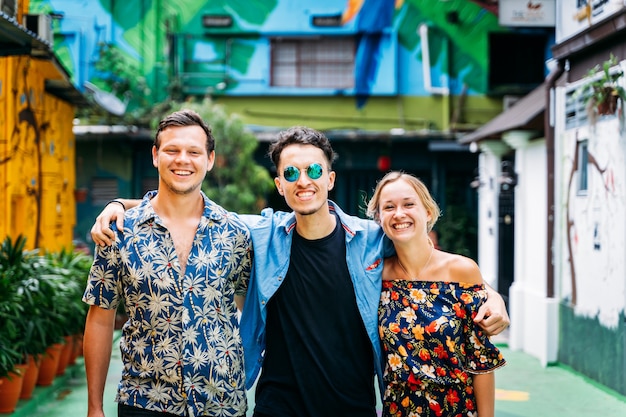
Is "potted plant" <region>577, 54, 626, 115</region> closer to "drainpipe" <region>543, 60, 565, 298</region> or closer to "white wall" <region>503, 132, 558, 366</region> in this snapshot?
"drainpipe" <region>543, 60, 565, 298</region>

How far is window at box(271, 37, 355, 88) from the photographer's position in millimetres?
19156

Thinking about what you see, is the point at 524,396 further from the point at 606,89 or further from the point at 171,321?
the point at 171,321

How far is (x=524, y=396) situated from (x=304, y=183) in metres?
5.98

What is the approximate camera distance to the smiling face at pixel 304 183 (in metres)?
3.86

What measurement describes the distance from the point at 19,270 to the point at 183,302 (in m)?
5.36

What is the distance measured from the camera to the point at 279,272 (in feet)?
12.5

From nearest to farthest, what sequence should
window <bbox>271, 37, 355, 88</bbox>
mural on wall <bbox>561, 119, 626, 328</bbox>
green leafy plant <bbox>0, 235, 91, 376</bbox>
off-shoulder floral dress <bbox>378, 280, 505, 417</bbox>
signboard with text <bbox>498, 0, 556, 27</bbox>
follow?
off-shoulder floral dress <bbox>378, 280, 505, 417</bbox> < green leafy plant <bbox>0, 235, 91, 376</bbox> < mural on wall <bbox>561, 119, 626, 328</bbox> < signboard with text <bbox>498, 0, 556, 27</bbox> < window <bbox>271, 37, 355, 88</bbox>

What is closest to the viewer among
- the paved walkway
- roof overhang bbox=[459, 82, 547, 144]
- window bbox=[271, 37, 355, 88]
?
the paved walkway

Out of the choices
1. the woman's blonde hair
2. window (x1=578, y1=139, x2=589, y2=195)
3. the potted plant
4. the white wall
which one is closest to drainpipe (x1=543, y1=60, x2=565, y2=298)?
the white wall

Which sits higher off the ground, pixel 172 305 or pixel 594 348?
pixel 172 305

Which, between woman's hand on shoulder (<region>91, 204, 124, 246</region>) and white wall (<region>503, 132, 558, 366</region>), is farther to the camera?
white wall (<region>503, 132, 558, 366</region>)

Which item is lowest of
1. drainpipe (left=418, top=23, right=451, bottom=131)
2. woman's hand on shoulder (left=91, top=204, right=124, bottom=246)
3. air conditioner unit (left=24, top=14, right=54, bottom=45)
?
woman's hand on shoulder (left=91, top=204, right=124, bottom=246)

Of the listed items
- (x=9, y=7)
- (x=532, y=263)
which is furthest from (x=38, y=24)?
(x=532, y=263)

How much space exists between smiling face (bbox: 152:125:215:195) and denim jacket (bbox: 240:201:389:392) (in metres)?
0.43
